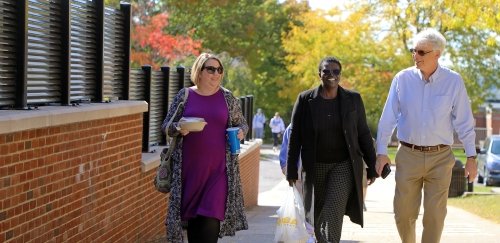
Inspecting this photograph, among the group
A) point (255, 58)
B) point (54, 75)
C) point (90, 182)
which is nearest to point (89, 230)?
point (90, 182)

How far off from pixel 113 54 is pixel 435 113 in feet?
12.5

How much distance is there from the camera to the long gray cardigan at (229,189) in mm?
7379

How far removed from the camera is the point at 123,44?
36.2ft

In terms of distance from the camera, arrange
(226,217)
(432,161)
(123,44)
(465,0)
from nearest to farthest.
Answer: (226,217) → (432,161) → (123,44) → (465,0)

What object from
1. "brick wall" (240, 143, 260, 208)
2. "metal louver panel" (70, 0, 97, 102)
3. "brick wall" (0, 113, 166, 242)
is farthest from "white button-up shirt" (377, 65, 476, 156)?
"brick wall" (240, 143, 260, 208)

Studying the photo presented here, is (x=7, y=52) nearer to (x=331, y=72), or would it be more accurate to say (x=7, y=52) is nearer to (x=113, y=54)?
(x=331, y=72)

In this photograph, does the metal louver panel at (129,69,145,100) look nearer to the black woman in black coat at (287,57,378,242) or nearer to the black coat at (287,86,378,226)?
the black coat at (287,86,378,226)

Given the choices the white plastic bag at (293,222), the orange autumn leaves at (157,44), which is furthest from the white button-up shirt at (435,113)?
the orange autumn leaves at (157,44)

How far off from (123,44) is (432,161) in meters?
4.12

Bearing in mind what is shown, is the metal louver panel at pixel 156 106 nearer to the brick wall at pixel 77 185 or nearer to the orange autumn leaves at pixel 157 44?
the brick wall at pixel 77 185

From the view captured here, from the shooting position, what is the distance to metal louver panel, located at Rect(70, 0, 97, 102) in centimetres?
895

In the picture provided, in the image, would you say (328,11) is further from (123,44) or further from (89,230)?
(89,230)

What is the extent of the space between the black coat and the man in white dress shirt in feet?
0.62

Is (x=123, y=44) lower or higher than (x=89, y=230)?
higher
